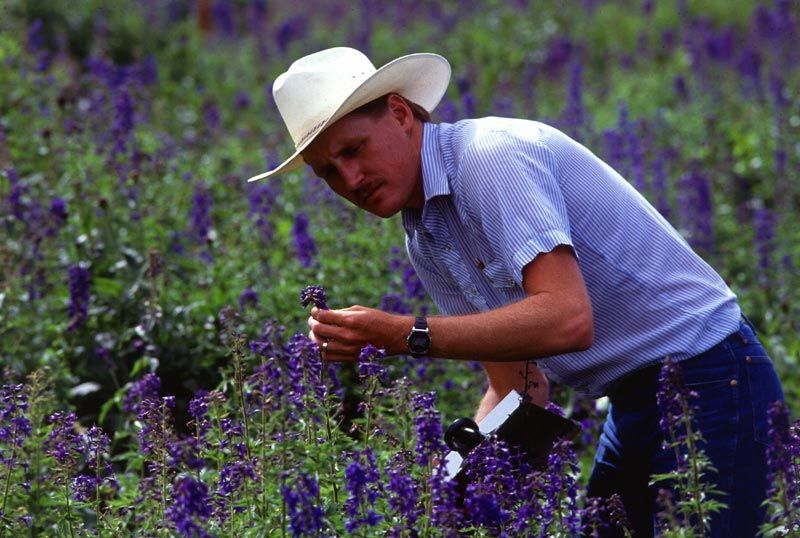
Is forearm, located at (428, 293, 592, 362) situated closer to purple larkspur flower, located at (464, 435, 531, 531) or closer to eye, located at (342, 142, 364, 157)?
purple larkspur flower, located at (464, 435, 531, 531)

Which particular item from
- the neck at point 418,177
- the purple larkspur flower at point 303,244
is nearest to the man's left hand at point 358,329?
the neck at point 418,177

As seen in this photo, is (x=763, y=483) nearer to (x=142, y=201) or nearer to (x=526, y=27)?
(x=142, y=201)

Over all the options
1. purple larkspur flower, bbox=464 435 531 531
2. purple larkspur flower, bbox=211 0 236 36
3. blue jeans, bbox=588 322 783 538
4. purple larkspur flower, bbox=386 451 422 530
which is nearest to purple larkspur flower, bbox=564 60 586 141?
blue jeans, bbox=588 322 783 538

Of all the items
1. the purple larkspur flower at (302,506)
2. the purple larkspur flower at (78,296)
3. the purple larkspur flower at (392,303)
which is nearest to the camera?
the purple larkspur flower at (302,506)

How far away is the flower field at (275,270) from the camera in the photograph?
292 cm

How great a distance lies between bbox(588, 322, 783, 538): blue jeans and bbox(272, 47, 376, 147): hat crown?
1035 millimetres

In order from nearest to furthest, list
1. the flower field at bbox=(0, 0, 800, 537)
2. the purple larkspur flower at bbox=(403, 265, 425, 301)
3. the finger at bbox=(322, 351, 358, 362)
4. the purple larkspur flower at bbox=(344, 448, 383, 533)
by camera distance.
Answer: the purple larkspur flower at bbox=(344, 448, 383, 533) → the flower field at bbox=(0, 0, 800, 537) → the finger at bbox=(322, 351, 358, 362) → the purple larkspur flower at bbox=(403, 265, 425, 301)

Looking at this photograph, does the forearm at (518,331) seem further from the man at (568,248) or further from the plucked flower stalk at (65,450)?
the plucked flower stalk at (65,450)

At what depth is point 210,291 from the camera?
227 inches

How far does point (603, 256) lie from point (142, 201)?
11.5 feet

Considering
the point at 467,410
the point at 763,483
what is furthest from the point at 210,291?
the point at 763,483

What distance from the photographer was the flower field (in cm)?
292

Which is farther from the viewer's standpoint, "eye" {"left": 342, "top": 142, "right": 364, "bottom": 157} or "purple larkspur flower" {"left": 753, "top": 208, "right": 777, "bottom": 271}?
"purple larkspur flower" {"left": 753, "top": 208, "right": 777, "bottom": 271}

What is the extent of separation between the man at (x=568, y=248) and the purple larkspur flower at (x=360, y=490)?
1.00ft
